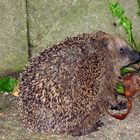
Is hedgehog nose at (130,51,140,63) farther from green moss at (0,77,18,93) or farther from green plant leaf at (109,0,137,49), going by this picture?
green moss at (0,77,18,93)

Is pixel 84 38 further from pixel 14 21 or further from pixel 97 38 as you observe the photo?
pixel 14 21

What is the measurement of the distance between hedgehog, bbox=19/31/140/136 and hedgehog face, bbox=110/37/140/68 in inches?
8.8

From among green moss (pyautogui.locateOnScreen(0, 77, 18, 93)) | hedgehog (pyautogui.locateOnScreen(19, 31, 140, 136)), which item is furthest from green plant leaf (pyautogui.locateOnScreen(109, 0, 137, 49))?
green moss (pyautogui.locateOnScreen(0, 77, 18, 93))

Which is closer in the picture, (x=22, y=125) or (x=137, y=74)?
(x=22, y=125)

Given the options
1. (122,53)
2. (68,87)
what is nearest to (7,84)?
(68,87)

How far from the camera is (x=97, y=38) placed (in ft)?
20.7

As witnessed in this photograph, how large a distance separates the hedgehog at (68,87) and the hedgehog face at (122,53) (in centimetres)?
22

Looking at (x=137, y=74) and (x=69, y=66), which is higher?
(x=69, y=66)

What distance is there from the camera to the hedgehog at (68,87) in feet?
19.5

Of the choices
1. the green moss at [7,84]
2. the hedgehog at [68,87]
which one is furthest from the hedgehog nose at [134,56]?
the green moss at [7,84]

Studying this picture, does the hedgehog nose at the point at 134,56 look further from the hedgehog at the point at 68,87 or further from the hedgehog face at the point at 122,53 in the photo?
the hedgehog at the point at 68,87

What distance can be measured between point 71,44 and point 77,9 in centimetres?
115

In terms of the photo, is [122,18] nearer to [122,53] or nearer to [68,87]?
[122,53]

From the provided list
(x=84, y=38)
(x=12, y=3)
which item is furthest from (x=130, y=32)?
(x=12, y=3)
